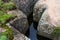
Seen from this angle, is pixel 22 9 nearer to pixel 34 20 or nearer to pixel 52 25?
pixel 34 20

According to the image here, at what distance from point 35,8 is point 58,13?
894 mm

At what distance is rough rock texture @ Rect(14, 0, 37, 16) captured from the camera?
5.52m

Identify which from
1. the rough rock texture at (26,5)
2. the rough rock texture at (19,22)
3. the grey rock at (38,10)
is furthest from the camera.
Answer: the rough rock texture at (26,5)

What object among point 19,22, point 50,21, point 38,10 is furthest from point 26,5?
point 50,21

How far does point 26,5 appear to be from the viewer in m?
5.64

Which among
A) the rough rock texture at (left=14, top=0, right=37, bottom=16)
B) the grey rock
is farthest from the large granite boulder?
the rough rock texture at (left=14, top=0, right=37, bottom=16)

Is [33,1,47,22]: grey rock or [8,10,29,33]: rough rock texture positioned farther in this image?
[33,1,47,22]: grey rock

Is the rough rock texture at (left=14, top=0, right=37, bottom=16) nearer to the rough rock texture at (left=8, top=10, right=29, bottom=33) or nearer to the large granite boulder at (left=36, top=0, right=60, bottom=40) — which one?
the rough rock texture at (left=8, top=10, right=29, bottom=33)

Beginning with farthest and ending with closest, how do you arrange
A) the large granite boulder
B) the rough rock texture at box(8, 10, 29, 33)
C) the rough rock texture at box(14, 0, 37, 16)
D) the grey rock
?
the rough rock texture at box(14, 0, 37, 16)
the grey rock
the large granite boulder
the rough rock texture at box(8, 10, 29, 33)

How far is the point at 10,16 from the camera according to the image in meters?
4.58

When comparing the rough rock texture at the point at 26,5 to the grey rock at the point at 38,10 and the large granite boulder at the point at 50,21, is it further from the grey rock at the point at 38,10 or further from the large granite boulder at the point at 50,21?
the large granite boulder at the point at 50,21

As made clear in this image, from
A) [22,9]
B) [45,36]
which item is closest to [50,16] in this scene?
[45,36]

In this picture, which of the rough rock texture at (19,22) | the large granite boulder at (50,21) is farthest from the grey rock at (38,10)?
the rough rock texture at (19,22)

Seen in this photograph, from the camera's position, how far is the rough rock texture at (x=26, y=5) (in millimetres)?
5516
